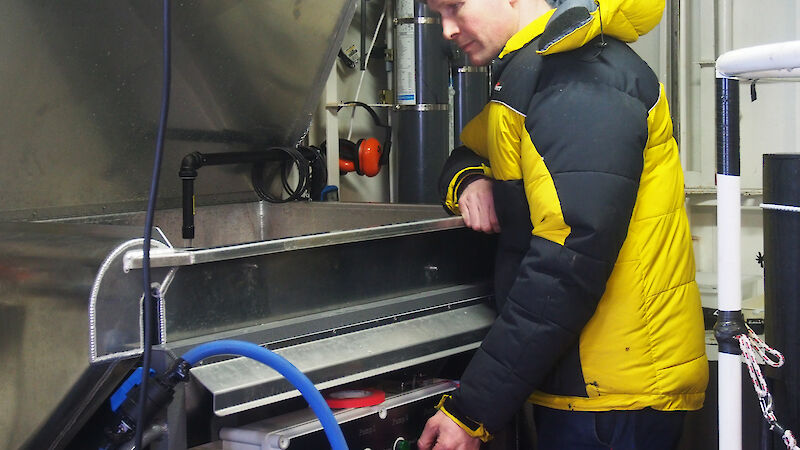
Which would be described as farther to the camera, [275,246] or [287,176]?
[287,176]

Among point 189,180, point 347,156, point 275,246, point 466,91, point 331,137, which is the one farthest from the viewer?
point 466,91

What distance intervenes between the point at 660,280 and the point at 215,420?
0.67m

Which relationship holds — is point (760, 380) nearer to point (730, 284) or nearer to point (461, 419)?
point (730, 284)

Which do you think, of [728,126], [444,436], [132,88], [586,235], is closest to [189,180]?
[132,88]

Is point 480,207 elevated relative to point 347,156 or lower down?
lower down

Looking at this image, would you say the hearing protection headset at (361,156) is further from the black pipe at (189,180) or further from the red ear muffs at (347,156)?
the black pipe at (189,180)

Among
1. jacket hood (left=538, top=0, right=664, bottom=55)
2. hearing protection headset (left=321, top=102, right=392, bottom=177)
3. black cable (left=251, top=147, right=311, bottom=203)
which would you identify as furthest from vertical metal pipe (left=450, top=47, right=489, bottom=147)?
jacket hood (left=538, top=0, right=664, bottom=55)

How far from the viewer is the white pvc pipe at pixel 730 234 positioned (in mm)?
948

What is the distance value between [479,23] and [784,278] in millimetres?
619

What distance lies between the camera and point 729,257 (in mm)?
950

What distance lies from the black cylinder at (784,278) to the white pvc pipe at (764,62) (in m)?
0.13

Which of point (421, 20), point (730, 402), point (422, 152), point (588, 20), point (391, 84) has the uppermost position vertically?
point (421, 20)

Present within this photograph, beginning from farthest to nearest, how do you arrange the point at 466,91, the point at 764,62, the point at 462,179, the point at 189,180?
the point at 466,91 → the point at 189,180 → the point at 462,179 → the point at 764,62

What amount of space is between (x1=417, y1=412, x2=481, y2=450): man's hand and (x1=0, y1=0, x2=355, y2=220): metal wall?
0.77 metres
